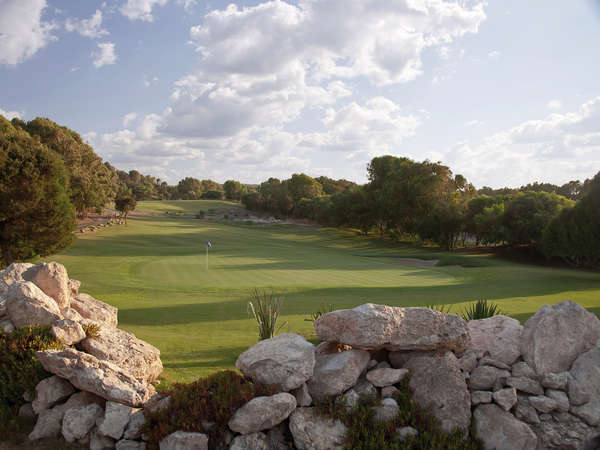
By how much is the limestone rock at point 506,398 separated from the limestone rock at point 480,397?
3.4 inches

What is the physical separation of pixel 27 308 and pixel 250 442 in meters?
4.56

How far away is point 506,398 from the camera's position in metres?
5.05

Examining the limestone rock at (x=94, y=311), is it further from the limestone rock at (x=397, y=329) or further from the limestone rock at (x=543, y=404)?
the limestone rock at (x=543, y=404)

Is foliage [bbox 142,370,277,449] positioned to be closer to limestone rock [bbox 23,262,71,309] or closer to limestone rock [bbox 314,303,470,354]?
limestone rock [bbox 314,303,470,354]

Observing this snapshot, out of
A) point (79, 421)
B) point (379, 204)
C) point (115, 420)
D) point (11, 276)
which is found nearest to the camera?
point (115, 420)

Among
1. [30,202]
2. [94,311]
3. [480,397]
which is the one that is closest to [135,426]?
[94,311]

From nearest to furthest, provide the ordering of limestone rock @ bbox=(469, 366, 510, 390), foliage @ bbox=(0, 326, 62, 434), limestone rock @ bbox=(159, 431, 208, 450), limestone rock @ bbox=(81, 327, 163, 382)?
limestone rock @ bbox=(159, 431, 208, 450) → limestone rock @ bbox=(469, 366, 510, 390) → foliage @ bbox=(0, 326, 62, 434) → limestone rock @ bbox=(81, 327, 163, 382)

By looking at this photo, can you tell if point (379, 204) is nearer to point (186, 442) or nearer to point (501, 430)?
point (501, 430)

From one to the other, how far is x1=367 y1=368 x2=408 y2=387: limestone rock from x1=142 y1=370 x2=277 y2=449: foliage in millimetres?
1443

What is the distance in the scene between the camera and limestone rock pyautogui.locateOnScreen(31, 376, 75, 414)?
218 inches

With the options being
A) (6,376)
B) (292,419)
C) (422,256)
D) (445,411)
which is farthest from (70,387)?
(422,256)

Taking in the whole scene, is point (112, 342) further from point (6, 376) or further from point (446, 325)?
point (446, 325)

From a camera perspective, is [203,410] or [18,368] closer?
[203,410]

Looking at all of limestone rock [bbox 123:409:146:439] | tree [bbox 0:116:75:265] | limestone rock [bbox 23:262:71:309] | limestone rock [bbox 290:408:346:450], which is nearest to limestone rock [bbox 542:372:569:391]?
limestone rock [bbox 290:408:346:450]
